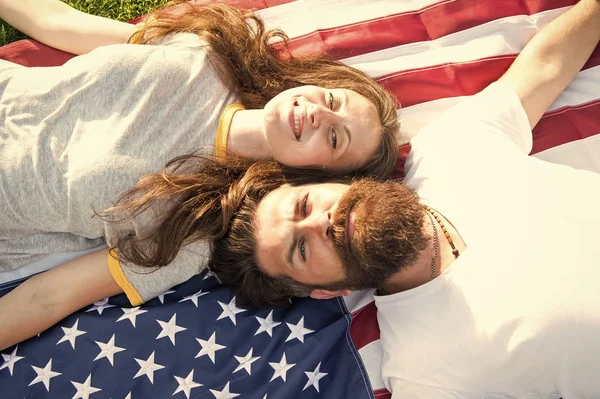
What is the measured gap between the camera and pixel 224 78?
3318mm

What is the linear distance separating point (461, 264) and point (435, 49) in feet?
5.61

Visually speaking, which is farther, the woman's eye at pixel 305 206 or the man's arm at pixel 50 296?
the man's arm at pixel 50 296

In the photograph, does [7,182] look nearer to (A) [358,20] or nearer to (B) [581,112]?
(A) [358,20]

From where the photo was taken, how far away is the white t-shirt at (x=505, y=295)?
2.54m

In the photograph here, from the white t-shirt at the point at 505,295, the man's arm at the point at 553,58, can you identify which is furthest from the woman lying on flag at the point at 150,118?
the man's arm at the point at 553,58

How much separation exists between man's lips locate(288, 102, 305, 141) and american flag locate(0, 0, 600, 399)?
36.7 inches

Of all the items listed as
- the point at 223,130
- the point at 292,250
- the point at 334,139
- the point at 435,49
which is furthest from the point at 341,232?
the point at 435,49

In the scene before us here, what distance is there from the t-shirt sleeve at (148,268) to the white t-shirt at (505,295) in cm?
105

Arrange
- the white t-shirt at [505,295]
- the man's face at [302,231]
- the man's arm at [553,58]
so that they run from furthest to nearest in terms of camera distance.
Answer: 1. the man's arm at [553,58]
2. the man's face at [302,231]
3. the white t-shirt at [505,295]

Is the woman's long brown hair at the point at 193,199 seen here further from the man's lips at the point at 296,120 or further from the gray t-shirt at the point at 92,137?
the man's lips at the point at 296,120

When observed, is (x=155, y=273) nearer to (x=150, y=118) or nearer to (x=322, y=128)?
(x=150, y=118)

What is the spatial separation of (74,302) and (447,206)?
210 cm

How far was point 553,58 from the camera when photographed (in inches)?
135

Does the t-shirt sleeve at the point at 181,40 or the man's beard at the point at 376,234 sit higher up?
the t-shirt sleeve at the point at 181,40
